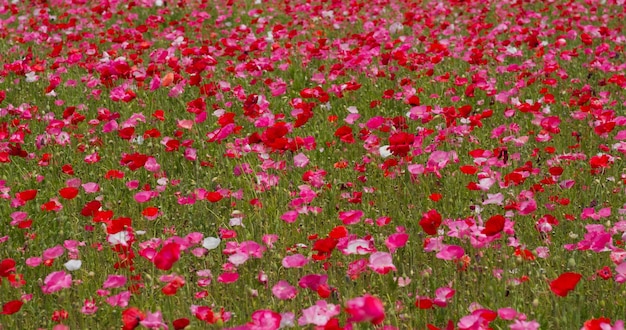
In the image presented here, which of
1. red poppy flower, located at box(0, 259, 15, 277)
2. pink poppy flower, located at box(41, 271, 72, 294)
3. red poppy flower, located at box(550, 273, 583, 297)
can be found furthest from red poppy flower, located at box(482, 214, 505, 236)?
red poppy flower, located at box(0, 259, 15, 277)

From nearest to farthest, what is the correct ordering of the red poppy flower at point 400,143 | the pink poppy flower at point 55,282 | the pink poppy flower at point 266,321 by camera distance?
the pink poppy flower at point 266,321
the pink poppy flower at point 55,282
the red poppy flower at point 400,143

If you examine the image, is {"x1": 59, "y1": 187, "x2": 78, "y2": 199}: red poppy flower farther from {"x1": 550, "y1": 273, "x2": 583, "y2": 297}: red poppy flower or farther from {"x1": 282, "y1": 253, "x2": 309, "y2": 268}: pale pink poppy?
{"x1": 550, "y1": 273, "x2": 583, "y2": 297}: red poppy flower

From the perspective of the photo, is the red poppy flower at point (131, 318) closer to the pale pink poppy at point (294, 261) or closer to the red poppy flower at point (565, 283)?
the pale pink poppy at point (294, 261)

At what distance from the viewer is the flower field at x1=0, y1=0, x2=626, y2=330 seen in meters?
2.39

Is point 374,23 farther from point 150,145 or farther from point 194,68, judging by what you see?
point 150,145

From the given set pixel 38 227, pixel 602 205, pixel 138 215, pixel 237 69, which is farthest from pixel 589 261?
pixel 237 69

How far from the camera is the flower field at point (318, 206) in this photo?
239 cm

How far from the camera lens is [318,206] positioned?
11.0 ft

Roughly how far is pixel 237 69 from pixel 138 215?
1.90m

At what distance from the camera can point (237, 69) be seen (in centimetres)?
498

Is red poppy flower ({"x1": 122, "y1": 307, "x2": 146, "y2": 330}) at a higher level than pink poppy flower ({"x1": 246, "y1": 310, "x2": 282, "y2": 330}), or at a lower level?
lower

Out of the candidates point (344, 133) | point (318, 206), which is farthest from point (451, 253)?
point (344, 133)

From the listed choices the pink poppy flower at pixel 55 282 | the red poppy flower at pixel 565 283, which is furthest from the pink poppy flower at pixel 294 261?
the red poppy flower at pixel 565 283

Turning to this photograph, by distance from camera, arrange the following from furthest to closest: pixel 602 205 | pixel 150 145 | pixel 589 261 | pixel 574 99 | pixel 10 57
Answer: pixel 10 57
pixel 574 99
pixel 150 145
pixel 602 205
pixel 589 261
